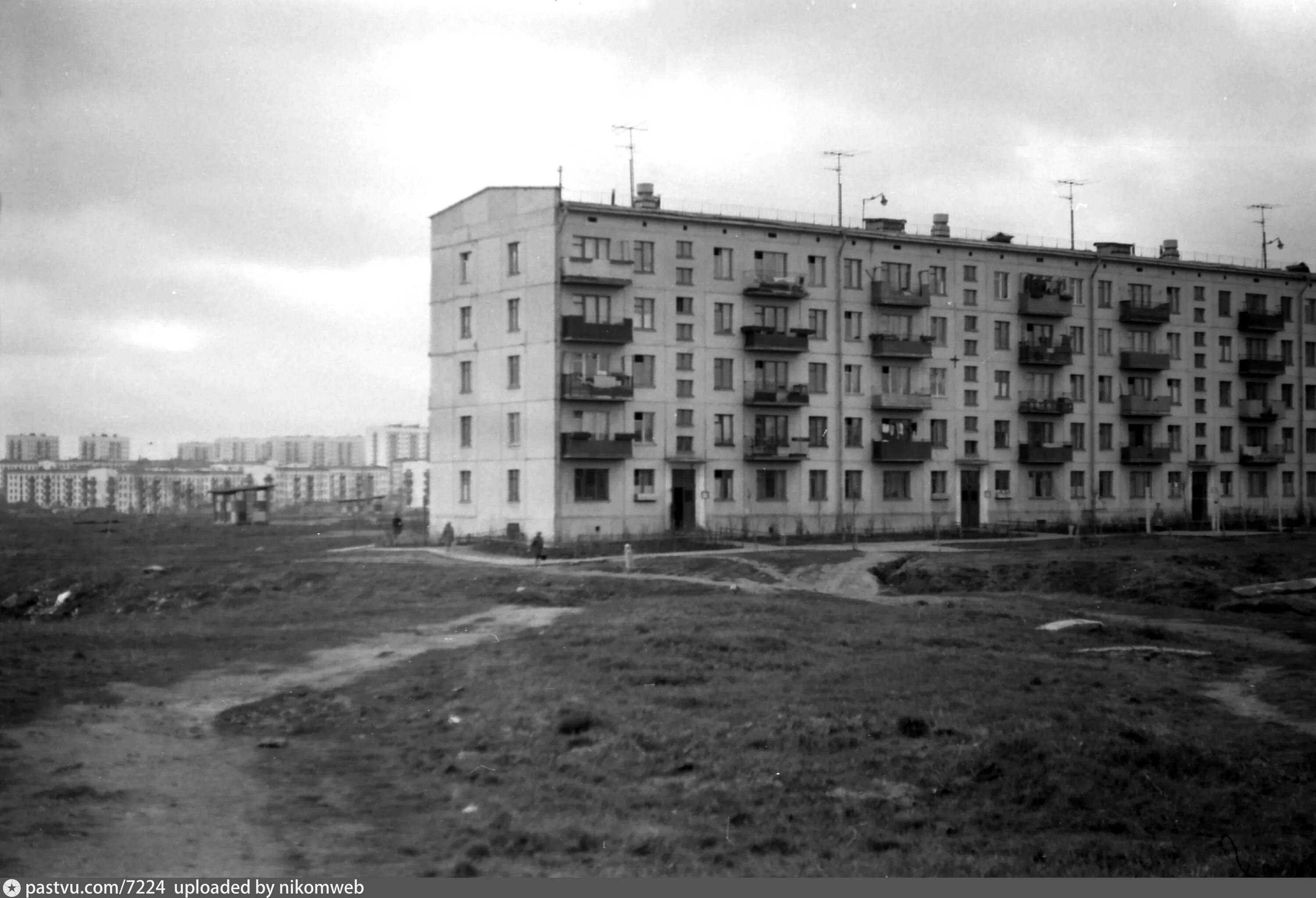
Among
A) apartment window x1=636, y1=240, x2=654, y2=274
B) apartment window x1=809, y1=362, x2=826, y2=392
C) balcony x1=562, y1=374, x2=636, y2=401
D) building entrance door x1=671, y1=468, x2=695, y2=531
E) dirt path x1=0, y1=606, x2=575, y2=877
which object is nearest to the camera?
dirt path x1=0, y1=606, x2=575, y2=877

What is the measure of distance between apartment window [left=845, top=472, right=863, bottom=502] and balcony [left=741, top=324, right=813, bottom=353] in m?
8.74

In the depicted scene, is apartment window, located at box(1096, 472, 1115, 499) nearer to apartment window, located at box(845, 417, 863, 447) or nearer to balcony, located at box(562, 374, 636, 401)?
apartment window, located at box(845, 417, 863, 447)

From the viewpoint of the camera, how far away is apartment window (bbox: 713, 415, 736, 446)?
2650 inches

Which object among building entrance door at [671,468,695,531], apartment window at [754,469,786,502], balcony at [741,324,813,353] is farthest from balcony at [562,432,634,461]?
balcony at [741,324,813,353]

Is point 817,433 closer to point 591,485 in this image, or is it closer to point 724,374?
point 724,374

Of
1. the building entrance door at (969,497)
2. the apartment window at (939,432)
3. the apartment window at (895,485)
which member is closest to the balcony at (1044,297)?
the apartment window at (939,432)

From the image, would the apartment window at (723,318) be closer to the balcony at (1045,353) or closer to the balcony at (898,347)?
the balcony at (898,347)

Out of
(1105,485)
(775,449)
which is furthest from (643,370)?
(1105,485)

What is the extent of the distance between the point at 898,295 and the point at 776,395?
449 inches

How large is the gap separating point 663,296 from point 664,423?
7.59 m

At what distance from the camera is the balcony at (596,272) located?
62.2 m

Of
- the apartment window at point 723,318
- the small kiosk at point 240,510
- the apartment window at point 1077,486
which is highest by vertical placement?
the apartment window at point 723,318

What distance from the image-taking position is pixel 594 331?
62.7 metres

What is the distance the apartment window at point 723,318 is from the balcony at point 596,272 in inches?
245
